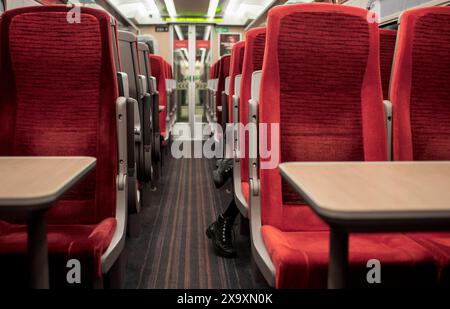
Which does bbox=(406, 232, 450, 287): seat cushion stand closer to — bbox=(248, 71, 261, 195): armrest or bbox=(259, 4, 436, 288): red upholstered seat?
bbox=(259, 4, 436, 288): red upholstered seat

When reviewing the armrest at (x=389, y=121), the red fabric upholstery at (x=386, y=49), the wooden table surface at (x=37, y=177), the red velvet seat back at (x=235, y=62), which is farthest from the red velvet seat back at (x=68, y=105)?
the red fabric upholstery at (x=386, y=49)

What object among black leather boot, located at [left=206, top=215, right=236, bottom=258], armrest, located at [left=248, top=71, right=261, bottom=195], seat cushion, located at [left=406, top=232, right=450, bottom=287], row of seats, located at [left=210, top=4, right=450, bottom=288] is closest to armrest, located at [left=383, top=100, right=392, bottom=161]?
row of seats, located at [left=210, top=4, right=450, bottom=288]

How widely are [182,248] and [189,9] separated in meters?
7.99

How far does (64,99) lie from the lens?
1.59m

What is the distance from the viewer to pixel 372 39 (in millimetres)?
1476

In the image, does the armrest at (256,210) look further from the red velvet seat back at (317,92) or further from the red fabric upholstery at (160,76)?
the red fabric upholstery at (160,76)

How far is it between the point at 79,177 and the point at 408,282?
37.9 inches

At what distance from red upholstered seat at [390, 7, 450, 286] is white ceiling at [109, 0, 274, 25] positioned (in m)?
7.21

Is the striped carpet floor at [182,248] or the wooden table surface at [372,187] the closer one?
the wooden table surface at [372,187]

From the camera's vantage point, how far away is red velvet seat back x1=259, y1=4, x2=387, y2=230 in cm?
144

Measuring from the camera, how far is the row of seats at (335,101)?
1424 mm

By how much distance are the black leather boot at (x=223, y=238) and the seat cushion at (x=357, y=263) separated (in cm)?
115
